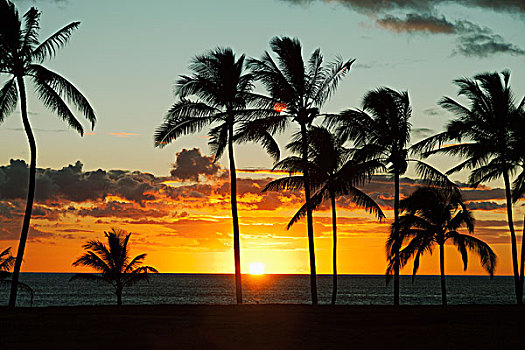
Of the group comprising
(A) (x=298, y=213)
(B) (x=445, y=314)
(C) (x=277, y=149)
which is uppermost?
(C) (x=277, y=149)

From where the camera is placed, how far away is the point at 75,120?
23.8 metres

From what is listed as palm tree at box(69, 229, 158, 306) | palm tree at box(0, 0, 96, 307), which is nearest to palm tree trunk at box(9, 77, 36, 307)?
palm tree at box(0, 0, 96, 307)

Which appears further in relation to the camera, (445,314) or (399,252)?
(399,252)

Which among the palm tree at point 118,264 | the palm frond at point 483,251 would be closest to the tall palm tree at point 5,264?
the palm tree at point 118,264

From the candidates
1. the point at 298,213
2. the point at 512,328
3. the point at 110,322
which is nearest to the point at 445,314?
the point at 512,328

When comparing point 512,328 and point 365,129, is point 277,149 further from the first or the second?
point 512,328

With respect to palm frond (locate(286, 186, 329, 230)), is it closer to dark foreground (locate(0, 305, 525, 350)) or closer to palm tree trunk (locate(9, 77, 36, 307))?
dark foreground (locate(0, 305, 525, 350))

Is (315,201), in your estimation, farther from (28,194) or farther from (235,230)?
(28,194)

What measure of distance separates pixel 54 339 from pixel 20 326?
7.88 feet

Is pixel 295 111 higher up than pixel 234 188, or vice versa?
pixel 295 111

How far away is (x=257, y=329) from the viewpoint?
1499cm

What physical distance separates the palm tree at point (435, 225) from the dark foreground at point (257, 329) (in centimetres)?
1417

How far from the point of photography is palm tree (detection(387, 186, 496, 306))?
33.9 metres

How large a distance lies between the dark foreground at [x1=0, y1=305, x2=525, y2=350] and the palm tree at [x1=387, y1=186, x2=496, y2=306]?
14172mm
